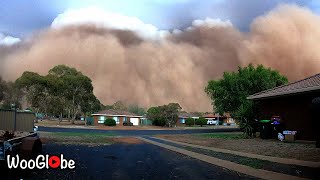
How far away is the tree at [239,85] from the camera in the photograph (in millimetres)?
42281

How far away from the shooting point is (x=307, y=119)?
2438cm

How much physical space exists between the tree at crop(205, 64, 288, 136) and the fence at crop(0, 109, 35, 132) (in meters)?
29.2

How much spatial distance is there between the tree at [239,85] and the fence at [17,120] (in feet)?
95.8

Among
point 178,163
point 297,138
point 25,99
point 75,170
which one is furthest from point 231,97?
point 25,99

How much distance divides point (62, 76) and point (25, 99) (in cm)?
837

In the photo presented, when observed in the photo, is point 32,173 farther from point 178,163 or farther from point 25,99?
point 25,99

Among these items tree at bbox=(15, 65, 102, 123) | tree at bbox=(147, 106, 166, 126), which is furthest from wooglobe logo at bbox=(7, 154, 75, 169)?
tree at bbox=(147, 106, 166, 126)

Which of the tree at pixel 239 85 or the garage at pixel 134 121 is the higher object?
the tree at pixel 239 85

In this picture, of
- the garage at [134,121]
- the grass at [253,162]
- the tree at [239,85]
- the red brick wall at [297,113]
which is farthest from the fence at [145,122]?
the grass at [253,162]

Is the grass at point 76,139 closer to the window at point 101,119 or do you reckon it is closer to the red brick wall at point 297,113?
the red brick wall at point 297,113

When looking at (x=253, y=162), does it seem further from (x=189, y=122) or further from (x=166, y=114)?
(x=189, y=122)

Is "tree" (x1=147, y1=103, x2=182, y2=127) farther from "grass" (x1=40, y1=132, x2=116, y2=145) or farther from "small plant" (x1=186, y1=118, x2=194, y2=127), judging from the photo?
"grass" (x1=40, y1=132, x2=116, y2=145)

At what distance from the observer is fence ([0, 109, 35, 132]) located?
12.6 metres

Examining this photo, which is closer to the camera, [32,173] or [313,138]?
[32,173]
